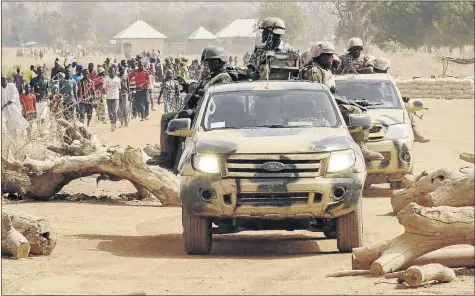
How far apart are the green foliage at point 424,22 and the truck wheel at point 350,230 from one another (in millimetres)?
46260

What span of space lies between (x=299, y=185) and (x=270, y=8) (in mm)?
103573

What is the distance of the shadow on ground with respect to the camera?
12211 millimetres

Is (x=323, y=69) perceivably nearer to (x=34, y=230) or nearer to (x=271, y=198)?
(x=271, y=198)

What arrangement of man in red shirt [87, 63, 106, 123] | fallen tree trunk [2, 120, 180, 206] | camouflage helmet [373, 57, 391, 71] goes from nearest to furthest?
1. fallen tree trunk [2, 120, 180, 206]
2. camouflage helmet [373, 57, 391, 71]
3. man in red shirt [87, 63, 106, 123]

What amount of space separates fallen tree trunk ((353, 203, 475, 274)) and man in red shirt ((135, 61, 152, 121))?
25.0 m

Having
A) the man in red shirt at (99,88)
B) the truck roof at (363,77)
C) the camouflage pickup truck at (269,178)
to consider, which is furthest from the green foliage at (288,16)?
the camouflage pickup truck at (269,178)

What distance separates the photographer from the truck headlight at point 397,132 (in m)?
17.5

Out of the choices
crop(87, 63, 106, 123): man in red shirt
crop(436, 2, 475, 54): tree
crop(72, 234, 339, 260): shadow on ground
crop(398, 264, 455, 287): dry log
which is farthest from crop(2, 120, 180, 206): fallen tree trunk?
crop(436, 2, 475, 54): tree

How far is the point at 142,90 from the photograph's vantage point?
35000mm

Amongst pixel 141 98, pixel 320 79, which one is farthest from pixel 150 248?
pixel 141 98

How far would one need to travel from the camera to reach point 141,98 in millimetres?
35781

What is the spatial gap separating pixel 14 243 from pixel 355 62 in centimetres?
1002

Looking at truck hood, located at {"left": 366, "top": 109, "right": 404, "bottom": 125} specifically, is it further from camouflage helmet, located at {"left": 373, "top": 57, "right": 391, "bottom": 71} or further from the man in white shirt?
the man in white shirt

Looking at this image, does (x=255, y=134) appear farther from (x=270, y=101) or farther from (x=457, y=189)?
(x=457, y=189)
